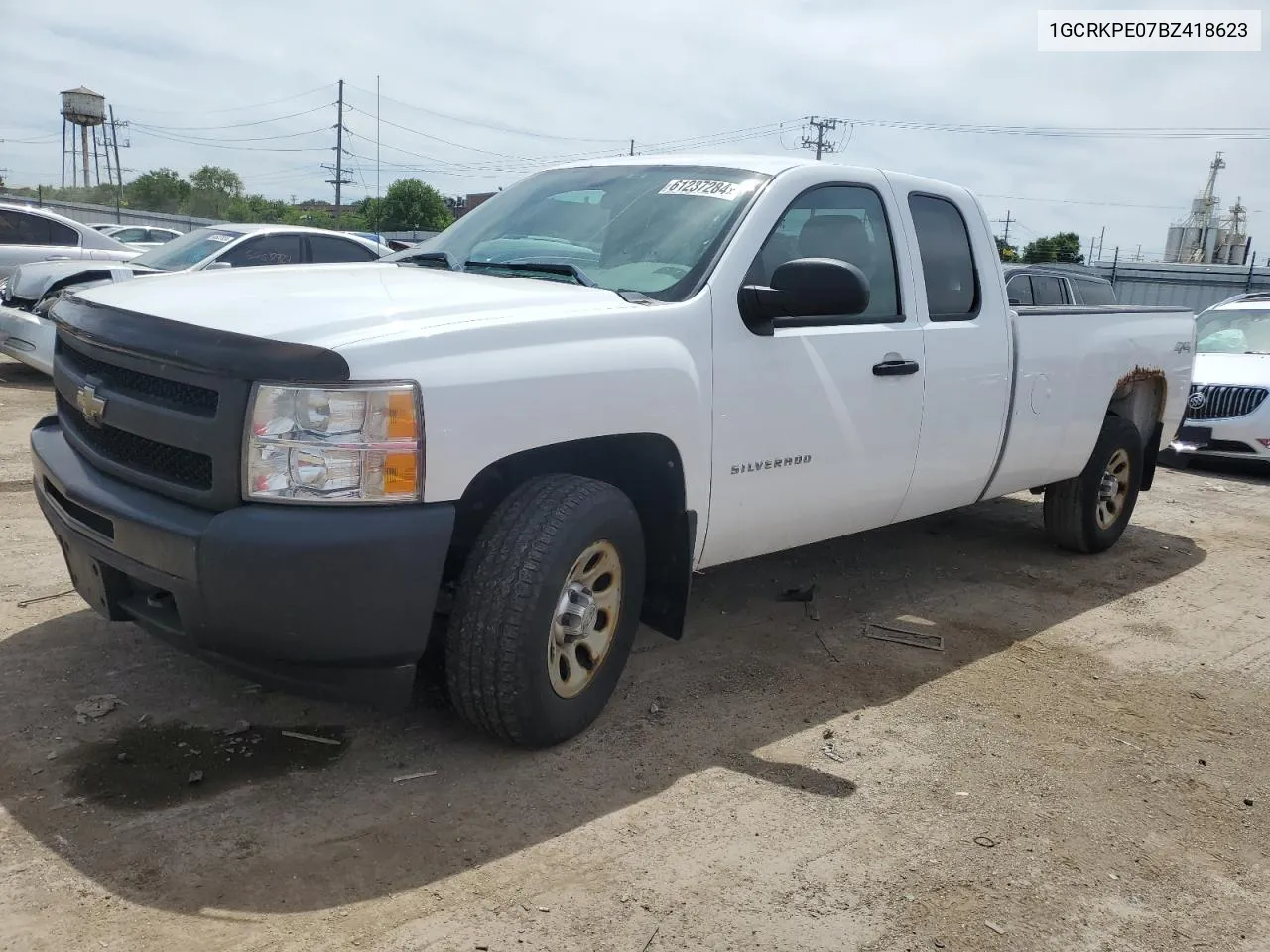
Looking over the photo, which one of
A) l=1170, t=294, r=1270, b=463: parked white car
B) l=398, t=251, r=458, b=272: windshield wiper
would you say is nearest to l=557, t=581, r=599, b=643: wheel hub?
l=398, t=251, r=458, b=272: windshield wiper

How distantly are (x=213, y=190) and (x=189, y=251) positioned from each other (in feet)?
239

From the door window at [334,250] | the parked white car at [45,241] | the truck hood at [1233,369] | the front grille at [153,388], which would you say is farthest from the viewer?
the parked white car at [45,241]

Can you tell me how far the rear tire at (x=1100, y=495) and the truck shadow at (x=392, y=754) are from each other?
125 cm

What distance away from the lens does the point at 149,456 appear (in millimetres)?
2949

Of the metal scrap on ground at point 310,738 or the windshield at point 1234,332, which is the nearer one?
the metal scrap on ground at point 310,738

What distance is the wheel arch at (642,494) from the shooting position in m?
3.18

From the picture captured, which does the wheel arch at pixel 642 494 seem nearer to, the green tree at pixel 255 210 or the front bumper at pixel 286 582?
the front bumper at pixel 286 582

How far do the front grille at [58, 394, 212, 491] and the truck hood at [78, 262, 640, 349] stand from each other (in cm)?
35

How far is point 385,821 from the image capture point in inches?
116

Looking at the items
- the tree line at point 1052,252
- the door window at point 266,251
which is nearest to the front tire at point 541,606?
the door window at point 266,251

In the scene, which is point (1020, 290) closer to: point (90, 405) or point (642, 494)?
point (642, 494)

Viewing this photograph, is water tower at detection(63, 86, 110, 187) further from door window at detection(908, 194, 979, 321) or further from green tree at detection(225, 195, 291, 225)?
door window at detection(908, 194, 979, 321)

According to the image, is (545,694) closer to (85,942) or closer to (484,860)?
(484,860)

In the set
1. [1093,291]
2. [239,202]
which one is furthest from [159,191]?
[1093,291]
